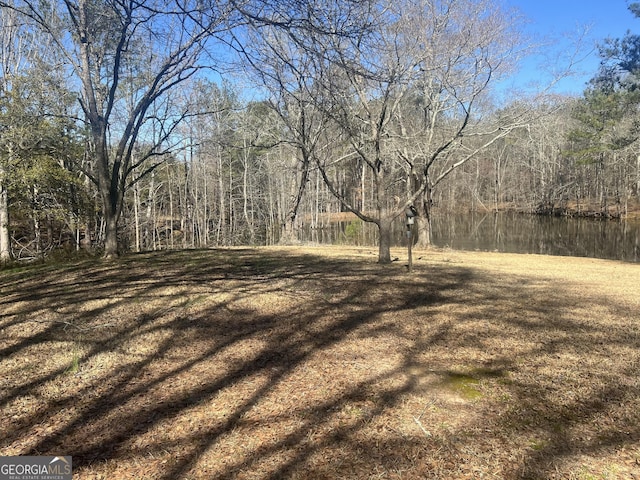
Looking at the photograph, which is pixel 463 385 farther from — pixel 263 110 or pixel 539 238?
pixel 539 238

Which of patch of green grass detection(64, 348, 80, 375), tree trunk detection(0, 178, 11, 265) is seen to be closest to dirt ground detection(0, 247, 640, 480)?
patch of green grass detection(64, 348, 80, 375)

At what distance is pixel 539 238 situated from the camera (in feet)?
79.4

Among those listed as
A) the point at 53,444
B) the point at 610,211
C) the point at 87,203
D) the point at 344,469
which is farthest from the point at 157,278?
the point at 610,211

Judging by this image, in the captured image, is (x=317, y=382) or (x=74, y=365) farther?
(x=74, y=365)

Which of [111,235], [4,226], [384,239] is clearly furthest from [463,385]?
[4,226]

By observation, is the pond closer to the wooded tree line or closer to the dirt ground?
the wooded tree line

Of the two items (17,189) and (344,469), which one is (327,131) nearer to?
(17,189)

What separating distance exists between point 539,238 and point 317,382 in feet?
80.9

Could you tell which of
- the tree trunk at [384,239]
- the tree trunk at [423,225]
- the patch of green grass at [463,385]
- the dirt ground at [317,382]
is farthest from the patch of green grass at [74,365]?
the tree trunk at [423,225]

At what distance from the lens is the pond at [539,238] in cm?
1922

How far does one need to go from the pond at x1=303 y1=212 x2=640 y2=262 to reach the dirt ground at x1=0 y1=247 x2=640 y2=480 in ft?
48.4

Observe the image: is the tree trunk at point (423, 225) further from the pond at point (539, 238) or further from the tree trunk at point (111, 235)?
the tree trunk at point (111, 235)

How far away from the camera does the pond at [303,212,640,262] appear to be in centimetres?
1922

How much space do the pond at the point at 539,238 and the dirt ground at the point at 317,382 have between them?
581 inches
